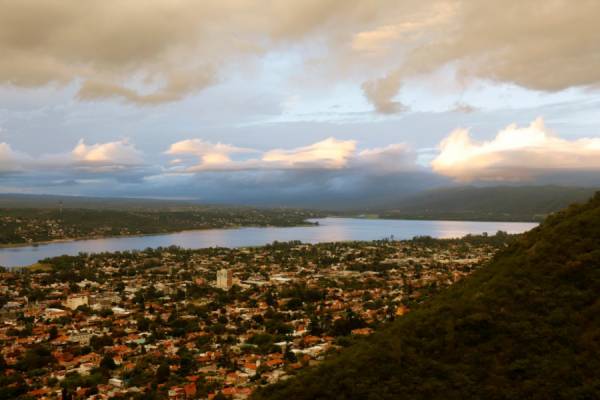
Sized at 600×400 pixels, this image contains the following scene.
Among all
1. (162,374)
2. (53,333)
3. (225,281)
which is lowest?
(53,333)

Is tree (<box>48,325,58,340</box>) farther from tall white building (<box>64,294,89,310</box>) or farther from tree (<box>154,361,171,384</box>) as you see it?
tree (<box>154,361,171,384</box>)

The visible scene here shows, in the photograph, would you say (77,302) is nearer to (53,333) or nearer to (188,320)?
(53,333)

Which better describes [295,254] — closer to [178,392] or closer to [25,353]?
[25,353]

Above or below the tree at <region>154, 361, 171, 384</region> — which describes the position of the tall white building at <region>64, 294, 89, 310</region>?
below

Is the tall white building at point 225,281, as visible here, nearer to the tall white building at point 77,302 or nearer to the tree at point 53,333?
the tall white building at point 77,302

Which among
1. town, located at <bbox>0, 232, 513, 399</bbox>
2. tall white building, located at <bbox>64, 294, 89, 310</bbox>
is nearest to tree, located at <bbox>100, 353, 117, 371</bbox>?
town, located at <bbox>0, 232, 513, 399</bbox>

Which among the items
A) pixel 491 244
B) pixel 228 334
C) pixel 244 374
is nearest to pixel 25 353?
pixel 228 334

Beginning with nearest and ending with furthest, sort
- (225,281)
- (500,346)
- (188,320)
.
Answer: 1. (500,346)
2. (188,320)
3. (225,281)

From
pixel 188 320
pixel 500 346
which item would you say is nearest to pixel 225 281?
pixel 188 320
